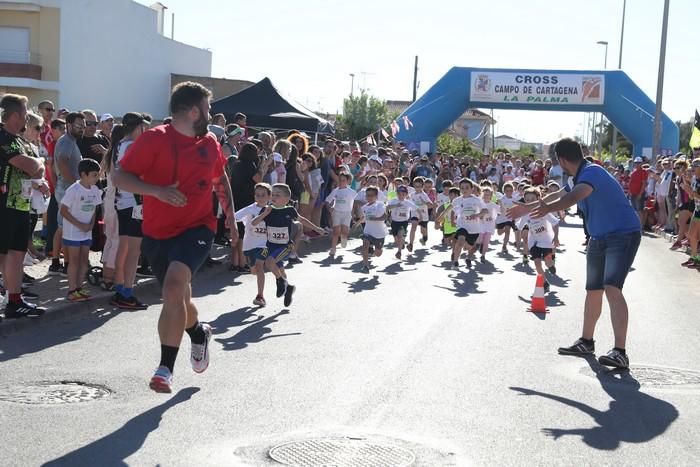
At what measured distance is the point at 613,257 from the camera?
334 inches

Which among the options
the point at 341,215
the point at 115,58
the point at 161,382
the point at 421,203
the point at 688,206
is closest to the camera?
the point at 161,382

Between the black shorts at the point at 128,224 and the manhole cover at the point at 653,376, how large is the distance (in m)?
4.77

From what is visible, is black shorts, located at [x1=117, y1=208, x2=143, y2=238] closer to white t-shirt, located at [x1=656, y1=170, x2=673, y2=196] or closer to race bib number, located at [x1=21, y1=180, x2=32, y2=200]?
race bib number, located at [x1=21, y1=180, x2=32, y2=200]

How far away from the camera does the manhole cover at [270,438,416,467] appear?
5090 millimetres

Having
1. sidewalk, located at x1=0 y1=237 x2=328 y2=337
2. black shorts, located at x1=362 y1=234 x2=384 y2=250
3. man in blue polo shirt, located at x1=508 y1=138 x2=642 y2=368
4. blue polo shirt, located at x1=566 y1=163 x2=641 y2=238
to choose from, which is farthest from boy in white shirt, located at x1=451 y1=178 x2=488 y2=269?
blue polo shirt, located at x1=566 y1=163 x2=641 y2=238

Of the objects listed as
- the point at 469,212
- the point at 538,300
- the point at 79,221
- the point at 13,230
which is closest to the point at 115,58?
the point at 469,212

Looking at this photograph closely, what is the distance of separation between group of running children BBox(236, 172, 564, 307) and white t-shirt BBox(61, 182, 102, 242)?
77.8 inches

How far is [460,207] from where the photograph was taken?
17.0m

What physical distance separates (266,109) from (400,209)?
7.85 m

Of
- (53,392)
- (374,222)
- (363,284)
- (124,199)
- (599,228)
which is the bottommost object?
(363,284)

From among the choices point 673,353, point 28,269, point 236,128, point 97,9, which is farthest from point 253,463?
point 97,9

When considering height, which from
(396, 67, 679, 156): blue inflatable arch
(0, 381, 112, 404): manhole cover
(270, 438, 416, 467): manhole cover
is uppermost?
(396, 67, 679, 156): blue inflatable arch

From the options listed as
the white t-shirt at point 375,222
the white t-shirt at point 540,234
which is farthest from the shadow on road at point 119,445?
the white t-shirt at point 375,222

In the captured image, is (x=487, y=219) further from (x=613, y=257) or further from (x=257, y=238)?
(x=613, y=257)
